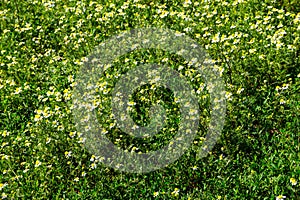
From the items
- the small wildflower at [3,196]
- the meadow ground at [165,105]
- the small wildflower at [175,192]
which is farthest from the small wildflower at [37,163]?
the small wildflower at [175,192]

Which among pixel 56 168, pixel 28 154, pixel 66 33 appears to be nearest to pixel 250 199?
pixel 56 168

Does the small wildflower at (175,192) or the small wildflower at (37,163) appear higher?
the small wildflower at (175,192)

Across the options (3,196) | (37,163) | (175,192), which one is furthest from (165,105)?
(3,196)

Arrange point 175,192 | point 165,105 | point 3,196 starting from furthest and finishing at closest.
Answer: point 165,105 → point 3,196 → point 175,192

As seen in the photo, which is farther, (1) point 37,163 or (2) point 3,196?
(1) point 37,163

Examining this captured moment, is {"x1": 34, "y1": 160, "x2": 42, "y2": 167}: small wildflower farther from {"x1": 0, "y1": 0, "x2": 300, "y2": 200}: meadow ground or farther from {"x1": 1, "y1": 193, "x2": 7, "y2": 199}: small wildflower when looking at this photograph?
{"x1": 1, "y1": 193, "x2": 7, "y2": 199}: small wildflower

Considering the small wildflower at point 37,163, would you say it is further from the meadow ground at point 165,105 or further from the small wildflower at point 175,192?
the small wildflower at point 175,192

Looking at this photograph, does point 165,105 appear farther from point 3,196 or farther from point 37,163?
point 3,196

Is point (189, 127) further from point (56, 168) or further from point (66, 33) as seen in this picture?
point (66, 33)

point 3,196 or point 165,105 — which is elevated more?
point 165,105
